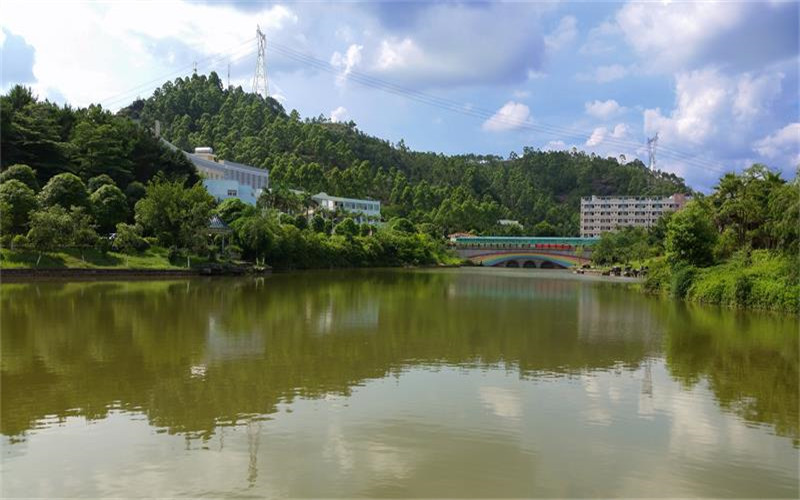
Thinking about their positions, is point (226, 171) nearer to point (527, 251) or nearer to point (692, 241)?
point (527, 251)

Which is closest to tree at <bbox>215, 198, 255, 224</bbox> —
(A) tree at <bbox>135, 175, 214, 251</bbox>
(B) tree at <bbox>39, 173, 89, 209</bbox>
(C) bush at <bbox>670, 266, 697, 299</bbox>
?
(A) tree at <bbox>135, 175, 214, 251</bbox>

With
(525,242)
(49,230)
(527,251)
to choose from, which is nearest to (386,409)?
(49,230)

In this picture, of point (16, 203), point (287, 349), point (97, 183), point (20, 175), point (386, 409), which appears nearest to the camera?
point (386, 409)

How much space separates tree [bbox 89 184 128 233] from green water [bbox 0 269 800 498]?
89.9 feet

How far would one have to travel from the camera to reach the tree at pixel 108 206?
4594 cm

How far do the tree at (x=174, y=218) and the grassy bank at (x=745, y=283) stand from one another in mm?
31586

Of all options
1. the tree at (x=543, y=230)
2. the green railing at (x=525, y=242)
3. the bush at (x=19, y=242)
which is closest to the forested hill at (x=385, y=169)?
the tree at (x=543, y=230)

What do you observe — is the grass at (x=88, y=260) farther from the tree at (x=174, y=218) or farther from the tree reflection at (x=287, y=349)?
the tree reflection at (x=287, y=349)

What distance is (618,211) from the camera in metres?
151

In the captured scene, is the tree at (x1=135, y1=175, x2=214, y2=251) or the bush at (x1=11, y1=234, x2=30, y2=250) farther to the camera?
the tree at (x1=135, y1=175, x2=214, y2=251)

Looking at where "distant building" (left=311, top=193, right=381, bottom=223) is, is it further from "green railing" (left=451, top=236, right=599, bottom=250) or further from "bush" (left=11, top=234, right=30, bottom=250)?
"bush" (left=11, top=234, right=30, bottom=250)

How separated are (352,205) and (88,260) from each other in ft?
203

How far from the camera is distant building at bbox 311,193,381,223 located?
8906 centimetres

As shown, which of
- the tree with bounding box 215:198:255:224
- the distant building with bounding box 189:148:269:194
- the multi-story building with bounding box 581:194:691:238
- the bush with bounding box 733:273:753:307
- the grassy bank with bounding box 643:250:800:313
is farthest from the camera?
the multi-story building with bounding box 581:194:691:238
